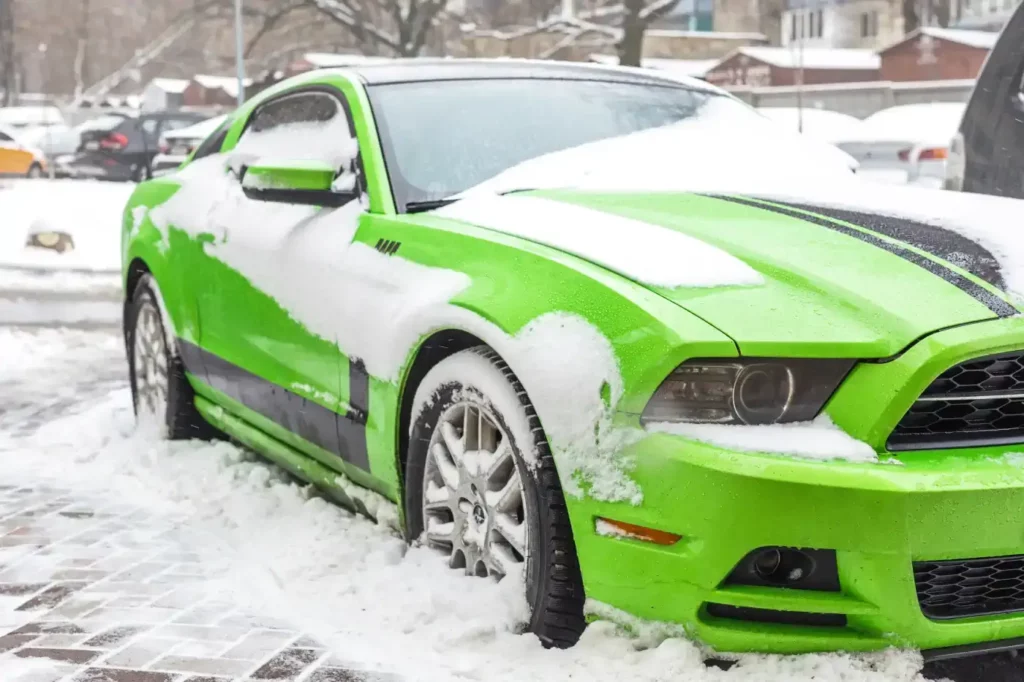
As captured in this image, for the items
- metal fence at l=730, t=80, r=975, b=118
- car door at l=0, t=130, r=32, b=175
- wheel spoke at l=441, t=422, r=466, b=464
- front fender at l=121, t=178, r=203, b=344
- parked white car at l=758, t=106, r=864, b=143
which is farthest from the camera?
metal fence at l=730, t=80, r=975, b=118

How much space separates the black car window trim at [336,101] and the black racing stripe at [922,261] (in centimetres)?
118

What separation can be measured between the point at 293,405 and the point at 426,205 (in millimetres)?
805

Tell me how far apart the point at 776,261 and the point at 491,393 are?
69 cm

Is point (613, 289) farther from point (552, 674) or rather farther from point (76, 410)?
point (76, 410)

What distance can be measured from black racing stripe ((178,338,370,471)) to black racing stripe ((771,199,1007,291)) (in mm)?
1318

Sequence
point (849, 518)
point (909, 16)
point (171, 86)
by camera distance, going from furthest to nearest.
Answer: point (171, 86) < point (909, 16) < point (849, 518)

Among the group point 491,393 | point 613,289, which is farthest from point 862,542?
point 491,393

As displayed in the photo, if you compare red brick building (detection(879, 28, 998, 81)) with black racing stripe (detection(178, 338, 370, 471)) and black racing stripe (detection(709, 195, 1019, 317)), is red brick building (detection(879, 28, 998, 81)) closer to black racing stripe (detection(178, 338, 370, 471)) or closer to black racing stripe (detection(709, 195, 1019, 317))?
black racing stripe (detection(178, 338, 370, 471))

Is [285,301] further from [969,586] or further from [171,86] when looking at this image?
[171,86]

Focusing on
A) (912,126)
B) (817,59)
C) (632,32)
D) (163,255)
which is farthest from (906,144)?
(817,59)

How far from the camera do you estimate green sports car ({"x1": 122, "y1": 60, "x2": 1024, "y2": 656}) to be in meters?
2.38

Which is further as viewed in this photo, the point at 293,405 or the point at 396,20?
the point at 396,20

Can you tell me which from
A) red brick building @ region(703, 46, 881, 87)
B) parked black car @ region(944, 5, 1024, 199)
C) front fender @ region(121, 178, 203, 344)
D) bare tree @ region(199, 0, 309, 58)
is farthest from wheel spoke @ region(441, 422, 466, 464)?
red brick building @ region(703, 46, 881, 87)

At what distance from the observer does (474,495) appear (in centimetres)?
295
